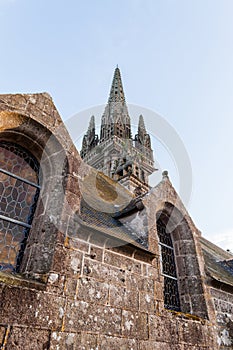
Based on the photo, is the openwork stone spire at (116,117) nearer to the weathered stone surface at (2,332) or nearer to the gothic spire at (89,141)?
the gothic spire at (89,141)

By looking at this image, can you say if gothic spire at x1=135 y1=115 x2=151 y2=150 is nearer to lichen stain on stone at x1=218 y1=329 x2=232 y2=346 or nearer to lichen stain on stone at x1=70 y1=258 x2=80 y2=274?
lichen stain on stone at x1=218 y1=329 x2=232 y2=346

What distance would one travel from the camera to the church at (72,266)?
126 inches

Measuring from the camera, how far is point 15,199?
4086 millimetres

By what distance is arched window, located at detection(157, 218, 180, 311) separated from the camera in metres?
5.90

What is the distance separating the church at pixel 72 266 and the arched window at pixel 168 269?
0.04 meters

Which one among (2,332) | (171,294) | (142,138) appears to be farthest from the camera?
(142,138)

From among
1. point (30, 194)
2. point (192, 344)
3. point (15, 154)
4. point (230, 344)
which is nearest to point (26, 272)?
point (30, 194)

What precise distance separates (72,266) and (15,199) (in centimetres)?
141

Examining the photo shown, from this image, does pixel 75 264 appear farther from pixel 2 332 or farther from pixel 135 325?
pixel 135 325

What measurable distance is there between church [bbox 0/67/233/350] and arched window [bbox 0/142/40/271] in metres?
0.02

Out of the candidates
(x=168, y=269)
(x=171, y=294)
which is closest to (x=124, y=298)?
(x=171, y=294)

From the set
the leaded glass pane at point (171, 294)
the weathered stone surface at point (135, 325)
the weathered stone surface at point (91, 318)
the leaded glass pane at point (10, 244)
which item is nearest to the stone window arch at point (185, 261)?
the leaded glass pane at point (171, 294)

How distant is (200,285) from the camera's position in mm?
6133

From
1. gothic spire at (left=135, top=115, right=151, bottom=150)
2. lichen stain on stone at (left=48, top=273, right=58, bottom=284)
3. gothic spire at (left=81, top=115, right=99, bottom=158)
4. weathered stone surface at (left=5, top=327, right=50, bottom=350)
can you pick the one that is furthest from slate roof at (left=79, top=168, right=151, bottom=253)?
gothic spire at (left=135, top=115, right=151, bottom=150)
